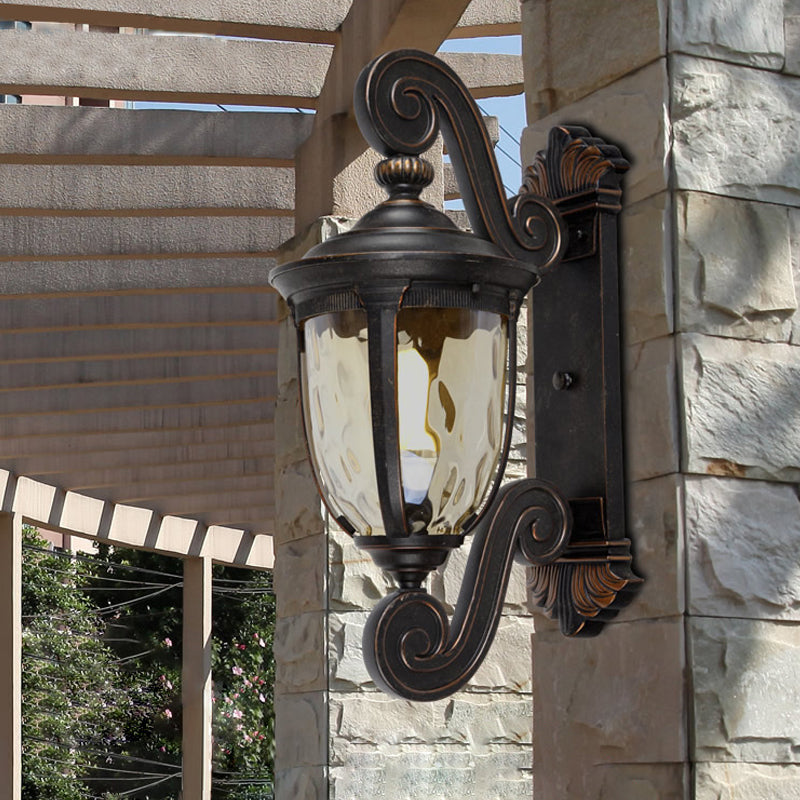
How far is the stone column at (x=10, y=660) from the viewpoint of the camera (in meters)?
12.5

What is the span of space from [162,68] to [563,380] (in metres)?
3.45

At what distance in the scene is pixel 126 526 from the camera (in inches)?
579

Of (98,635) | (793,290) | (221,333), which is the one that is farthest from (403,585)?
(98,635)

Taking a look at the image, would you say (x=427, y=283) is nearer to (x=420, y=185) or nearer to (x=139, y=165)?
(x=420, y=185)

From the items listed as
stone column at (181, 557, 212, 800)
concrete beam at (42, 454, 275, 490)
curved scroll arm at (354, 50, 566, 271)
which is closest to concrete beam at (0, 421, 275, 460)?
concrete beam at (42, 454, 275, 490)

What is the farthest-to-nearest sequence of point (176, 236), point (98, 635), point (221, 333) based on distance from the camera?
point (98, 635), point (221, 333), point (176, 236)

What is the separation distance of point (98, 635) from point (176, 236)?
56.6ft

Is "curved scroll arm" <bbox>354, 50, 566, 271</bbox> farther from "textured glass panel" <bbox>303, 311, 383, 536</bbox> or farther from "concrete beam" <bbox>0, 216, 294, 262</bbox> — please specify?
"concrete beam" <bbox>0, 216, 294, 262</bbox>

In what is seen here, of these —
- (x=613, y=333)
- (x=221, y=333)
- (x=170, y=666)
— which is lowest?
(x=170, y=666)

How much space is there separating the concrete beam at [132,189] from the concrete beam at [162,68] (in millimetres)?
625

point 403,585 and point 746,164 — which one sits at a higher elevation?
point 746,164

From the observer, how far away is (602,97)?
219 cm

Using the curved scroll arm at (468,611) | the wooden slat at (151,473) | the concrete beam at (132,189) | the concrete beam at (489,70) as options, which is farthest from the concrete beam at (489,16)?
the wooden slat at (151,473)

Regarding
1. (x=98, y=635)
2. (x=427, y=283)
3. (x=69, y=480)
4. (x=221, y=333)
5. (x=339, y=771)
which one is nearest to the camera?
(x=427, y=283)
